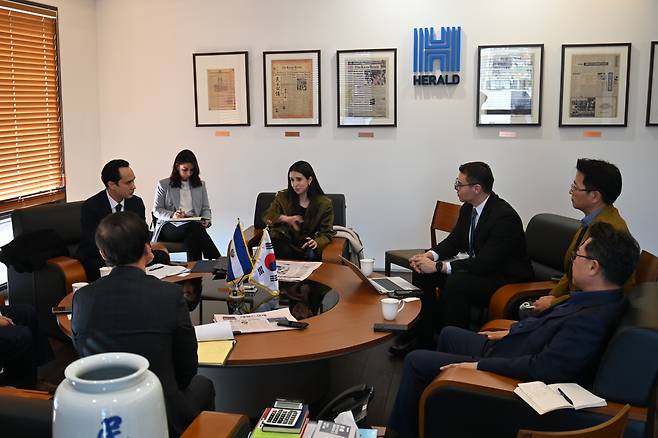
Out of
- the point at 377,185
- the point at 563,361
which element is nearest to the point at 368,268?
the point at 563,361

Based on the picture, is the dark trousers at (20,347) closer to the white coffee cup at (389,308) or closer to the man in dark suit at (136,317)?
the man in dark suit at (136,317)

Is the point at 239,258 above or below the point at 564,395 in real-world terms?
above

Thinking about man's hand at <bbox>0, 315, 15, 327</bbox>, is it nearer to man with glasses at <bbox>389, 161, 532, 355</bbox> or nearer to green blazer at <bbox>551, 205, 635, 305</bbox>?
man with glasses at <bbox>389, 161, 532, 355</bbox>

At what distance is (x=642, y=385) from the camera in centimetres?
221

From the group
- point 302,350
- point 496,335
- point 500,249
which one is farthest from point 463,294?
point 302,350

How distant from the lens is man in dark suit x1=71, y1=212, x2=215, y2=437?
2.02m

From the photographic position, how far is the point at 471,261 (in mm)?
4070

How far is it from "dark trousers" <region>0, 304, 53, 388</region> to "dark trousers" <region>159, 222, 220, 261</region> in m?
1.84

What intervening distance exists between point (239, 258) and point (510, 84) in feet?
11.7

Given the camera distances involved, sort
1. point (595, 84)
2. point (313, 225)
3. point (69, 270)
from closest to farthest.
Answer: point (69, 270), point (313, 225), point (595, 84)

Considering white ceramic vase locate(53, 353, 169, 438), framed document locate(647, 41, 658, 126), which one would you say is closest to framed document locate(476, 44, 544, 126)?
framed document locate(647, 41, 658, 126)

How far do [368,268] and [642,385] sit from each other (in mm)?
1763

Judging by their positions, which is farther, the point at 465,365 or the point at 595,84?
the point at 595,84

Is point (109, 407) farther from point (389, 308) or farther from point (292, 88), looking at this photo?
point (292, 88)
